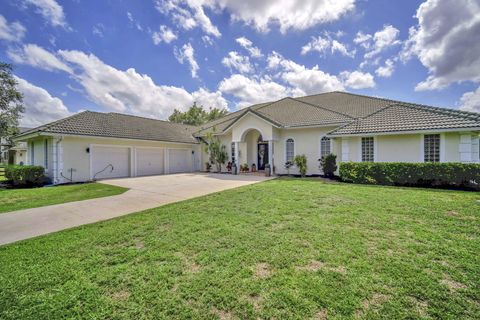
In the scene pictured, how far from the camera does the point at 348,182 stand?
12453 millimetres

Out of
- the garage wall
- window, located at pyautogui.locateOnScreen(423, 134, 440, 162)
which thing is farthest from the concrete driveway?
window, located at pyautogui.locateOnScreen(423, 134, 440, 162)

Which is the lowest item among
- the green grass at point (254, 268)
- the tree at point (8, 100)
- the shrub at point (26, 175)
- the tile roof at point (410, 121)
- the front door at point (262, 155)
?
the green grass at point (254, 268)

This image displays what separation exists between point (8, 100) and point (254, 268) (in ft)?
135

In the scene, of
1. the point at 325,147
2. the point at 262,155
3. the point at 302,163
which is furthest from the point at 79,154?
the point at 325,147

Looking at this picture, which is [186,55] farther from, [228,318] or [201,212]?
[228,318]

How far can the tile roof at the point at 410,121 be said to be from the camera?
35.9 feet

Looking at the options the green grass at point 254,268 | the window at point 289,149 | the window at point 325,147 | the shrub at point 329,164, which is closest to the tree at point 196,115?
the window at point 289,149

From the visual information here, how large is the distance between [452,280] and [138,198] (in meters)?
9.66

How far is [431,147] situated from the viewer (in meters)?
11.8

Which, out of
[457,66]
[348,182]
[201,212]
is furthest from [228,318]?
[457,66]

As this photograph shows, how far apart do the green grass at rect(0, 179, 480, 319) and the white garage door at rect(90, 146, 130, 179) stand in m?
12.5

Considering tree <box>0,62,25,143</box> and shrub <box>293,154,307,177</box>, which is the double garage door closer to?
shrub <box>293,154,307,177</box>

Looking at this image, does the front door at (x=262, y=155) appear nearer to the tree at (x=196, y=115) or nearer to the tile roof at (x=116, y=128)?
the tile roof at (x=116, y=128)

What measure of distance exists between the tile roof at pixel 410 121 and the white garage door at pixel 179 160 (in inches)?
593
